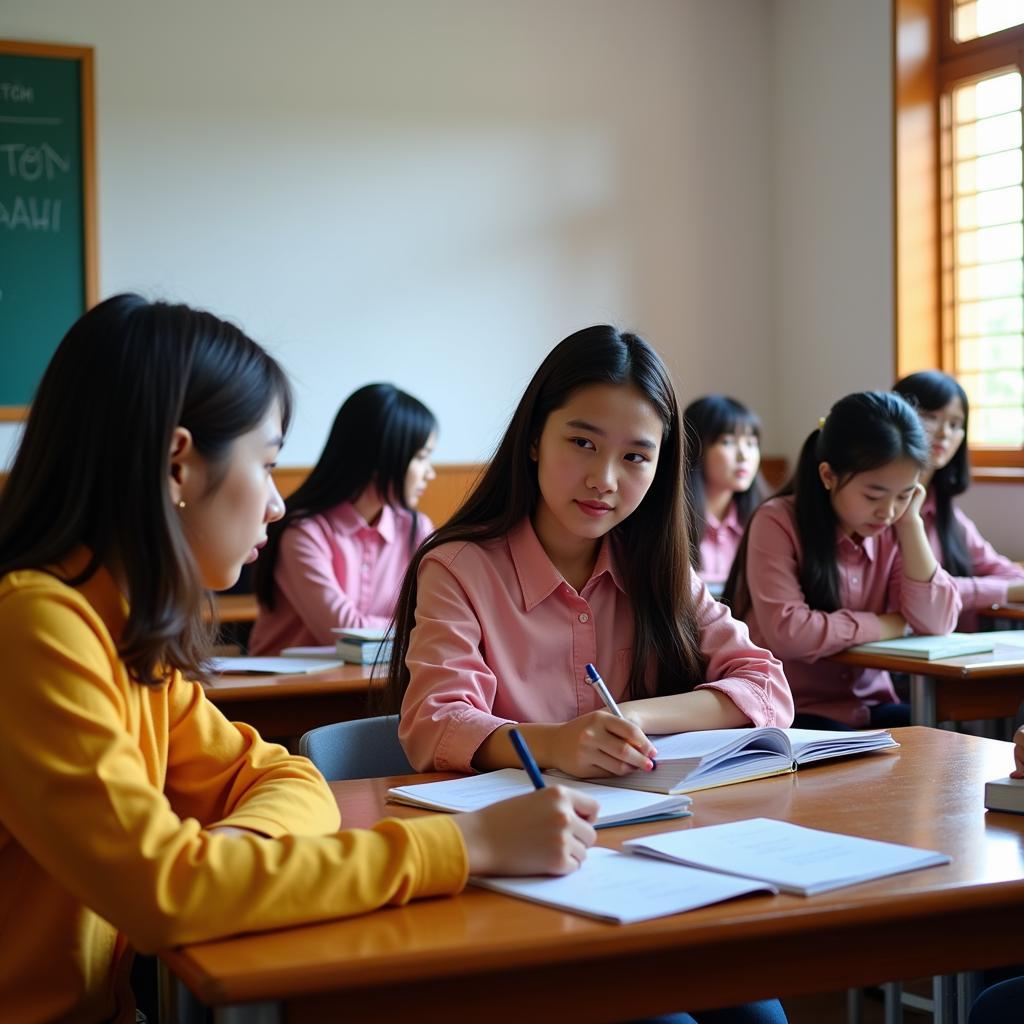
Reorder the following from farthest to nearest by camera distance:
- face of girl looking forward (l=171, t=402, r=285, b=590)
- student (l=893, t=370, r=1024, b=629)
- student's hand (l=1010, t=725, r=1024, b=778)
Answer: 1. student (l=893, t=370, r=1024, b=629)
2. student's hand (l=1010, t=725, r=1024, b=778)
3. face of girl looking forward (l=171, t=402, r=285, b=590)

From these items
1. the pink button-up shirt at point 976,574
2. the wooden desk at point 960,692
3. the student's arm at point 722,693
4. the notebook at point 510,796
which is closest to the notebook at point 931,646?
the wooden desk at point 960,692

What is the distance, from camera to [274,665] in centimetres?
274

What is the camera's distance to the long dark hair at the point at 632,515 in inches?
71.6

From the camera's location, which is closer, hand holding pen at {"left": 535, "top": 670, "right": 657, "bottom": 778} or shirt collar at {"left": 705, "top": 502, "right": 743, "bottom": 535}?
hand holding pen at {"left": 535, "top": 670, "right": 657, "bottom": 778}

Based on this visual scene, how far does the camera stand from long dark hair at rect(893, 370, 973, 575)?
3.51 m

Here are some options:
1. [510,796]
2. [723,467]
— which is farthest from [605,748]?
[723,467]

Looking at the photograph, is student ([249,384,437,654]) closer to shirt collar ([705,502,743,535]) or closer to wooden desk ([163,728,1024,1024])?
shirt collar ([705,502,743,535])

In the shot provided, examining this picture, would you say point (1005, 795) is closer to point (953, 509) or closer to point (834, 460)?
point (834, 460)

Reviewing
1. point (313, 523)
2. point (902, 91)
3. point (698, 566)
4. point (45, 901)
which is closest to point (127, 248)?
point (313, 523)

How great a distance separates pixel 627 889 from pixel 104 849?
40 centimetres

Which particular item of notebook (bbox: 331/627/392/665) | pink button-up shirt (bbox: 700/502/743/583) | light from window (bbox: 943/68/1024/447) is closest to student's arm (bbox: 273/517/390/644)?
notebook (bbox: 331/627/392/665)

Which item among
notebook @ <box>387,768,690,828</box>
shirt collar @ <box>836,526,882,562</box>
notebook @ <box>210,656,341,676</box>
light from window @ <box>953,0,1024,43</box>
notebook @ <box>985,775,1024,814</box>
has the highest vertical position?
light from window @ <box>953,0,1024,43</box>

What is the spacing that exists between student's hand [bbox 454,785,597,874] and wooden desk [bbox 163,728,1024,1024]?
0.04m

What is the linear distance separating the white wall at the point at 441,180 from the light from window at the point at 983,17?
0.99 metres
